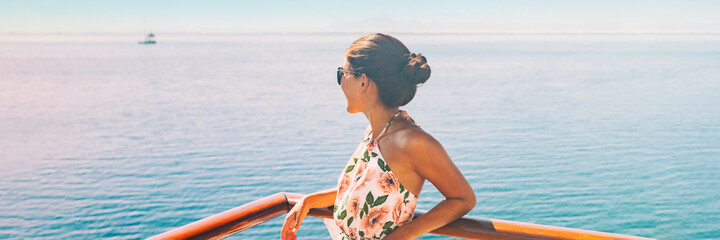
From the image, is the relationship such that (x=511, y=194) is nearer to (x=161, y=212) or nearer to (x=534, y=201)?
(x=534, y=201)

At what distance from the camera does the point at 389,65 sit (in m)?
1.49

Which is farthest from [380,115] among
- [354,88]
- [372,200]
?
[372,200]

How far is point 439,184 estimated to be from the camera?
138cm

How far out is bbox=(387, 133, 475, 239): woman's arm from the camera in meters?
1.35

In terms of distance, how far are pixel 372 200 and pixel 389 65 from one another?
32cm

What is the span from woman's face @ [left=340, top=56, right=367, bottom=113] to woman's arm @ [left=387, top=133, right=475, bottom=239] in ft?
0.72

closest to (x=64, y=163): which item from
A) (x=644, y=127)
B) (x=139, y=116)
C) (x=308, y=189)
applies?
(x=308, y=189)

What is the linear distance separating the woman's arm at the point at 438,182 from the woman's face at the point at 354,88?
0.22 meters

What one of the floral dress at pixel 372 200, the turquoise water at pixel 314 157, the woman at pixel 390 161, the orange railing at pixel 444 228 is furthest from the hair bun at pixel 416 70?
the turquoise water at pixel 314 157

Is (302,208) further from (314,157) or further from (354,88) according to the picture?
(314,157)

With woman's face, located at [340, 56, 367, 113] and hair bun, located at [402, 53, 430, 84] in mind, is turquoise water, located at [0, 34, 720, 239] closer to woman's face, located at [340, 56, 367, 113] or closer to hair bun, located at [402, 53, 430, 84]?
woman's face, located at [340, 56, 367, 113]

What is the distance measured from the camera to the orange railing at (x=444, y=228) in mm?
1329

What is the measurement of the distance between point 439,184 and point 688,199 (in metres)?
13.8

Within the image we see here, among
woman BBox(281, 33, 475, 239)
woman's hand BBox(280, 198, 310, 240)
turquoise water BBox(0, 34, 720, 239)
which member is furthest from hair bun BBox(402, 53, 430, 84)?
turquoise water BBox(0, 34, 720, 239)
